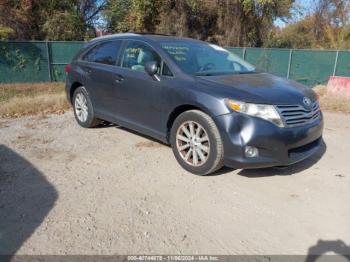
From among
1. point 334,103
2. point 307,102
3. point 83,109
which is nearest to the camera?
point 307,102

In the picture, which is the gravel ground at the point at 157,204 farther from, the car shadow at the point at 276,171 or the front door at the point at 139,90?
the front door at the point at 139,90

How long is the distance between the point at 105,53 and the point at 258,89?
9.13 ft

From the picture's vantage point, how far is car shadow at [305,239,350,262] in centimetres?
275

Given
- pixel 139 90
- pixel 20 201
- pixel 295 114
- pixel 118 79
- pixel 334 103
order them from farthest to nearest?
pixel 334 103, pixel 118 79, pixel 139 90, pixel 295 114, pixel 20 201

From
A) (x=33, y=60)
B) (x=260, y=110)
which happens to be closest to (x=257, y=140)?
(x=260, y=110)

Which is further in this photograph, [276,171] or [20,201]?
[276,171]

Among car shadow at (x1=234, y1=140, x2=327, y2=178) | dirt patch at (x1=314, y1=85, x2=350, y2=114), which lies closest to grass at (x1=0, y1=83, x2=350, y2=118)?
dirt patch at (x1=314, y1=85, x2=350, y2=114)

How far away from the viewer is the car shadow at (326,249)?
2.75 meters

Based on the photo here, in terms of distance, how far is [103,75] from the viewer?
5.40m

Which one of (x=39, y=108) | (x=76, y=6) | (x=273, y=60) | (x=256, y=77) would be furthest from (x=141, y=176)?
(x=76, y=6)

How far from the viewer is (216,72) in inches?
180

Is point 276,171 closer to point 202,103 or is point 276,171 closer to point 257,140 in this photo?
point 257,140

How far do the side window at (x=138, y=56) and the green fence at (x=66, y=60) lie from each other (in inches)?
394

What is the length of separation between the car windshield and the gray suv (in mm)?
16
